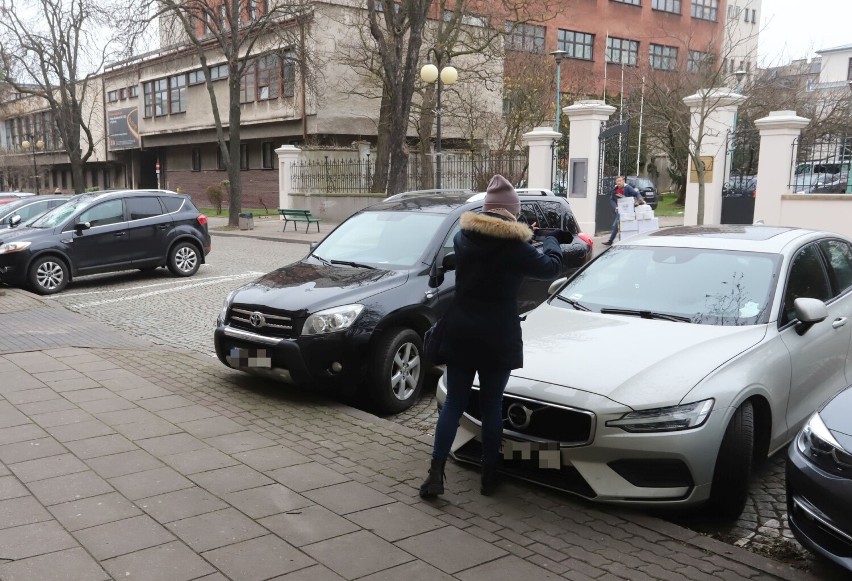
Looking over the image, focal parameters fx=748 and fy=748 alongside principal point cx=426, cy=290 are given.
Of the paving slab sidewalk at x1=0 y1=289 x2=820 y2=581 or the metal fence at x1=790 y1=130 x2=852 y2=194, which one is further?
the metal fence at x1=790 y1=130 x2=852 y2=194

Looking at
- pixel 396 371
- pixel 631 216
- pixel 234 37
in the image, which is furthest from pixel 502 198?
pixel 234 37

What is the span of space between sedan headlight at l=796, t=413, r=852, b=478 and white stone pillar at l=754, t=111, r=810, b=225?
15158 millimetres

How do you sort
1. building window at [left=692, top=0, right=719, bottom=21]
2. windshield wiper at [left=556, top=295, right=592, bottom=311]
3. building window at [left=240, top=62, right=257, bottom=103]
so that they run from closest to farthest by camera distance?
windshield wiper at [left=556, top=295, right=592, bottom=311], building window at [left=240, top=62, right=257, bottom=103], building window at [left=692, top=0, right=719, bottom=21]

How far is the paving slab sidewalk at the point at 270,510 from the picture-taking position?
347 centimetres

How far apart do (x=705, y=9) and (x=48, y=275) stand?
179 feet

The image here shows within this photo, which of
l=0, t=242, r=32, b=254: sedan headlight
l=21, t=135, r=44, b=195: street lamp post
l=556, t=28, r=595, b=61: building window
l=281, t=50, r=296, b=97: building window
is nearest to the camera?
l=0, t=242, r=32, b=254: sedan headlight

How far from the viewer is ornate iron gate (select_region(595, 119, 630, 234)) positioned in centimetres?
2119

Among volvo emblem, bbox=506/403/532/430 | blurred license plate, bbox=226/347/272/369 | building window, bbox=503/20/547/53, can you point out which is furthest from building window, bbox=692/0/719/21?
volvo emblem, bbox=506/403/532/430

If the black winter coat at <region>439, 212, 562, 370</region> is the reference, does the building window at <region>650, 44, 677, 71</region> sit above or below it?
above

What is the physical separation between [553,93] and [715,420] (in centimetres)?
3406

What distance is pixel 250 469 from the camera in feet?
15.1

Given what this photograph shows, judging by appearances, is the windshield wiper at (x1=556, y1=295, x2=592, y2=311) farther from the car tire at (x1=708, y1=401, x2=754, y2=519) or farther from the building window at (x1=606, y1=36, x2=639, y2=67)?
the building window at (x1=606, y1=36, x2=639, y2=67)

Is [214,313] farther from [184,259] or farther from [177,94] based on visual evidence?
[177,94]

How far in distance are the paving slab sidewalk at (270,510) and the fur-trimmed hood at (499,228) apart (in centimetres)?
152
